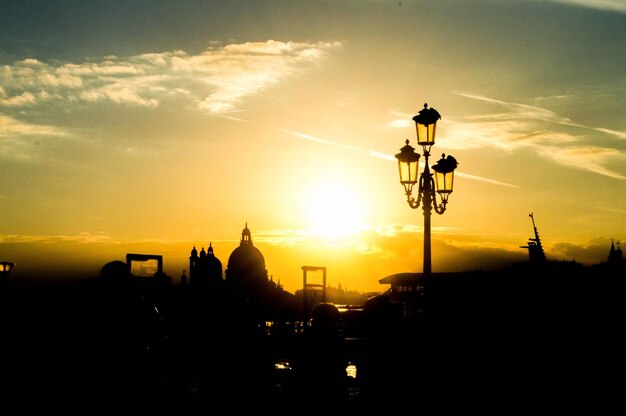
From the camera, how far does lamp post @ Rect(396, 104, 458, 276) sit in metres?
11.3

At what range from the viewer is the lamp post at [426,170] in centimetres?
1132

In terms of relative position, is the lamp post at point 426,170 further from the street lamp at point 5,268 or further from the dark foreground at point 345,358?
the street lamp at point 5,268

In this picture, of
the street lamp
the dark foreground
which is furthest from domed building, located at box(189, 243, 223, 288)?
the dark foreground

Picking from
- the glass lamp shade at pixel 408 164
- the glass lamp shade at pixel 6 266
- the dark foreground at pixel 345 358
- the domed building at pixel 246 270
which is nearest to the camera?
the dark foreground at pixel 345 358

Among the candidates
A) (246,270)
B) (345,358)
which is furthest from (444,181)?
(246,270)

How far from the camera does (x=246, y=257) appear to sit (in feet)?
346

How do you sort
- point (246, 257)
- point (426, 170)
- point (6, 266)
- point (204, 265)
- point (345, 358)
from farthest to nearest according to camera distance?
point (246, 257)
point (204, 265)
point (6, 266)
point (345, 358)
point (426, 170)

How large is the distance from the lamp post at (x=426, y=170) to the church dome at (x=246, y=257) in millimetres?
91941

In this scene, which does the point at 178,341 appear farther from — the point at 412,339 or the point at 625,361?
the point at 625,361

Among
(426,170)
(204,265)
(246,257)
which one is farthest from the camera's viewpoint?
(246,257)

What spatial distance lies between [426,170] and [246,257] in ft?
312

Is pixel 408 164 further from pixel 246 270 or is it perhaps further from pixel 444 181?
pixel 246 270

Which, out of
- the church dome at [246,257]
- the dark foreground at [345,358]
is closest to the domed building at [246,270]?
the church dome at [246,257]

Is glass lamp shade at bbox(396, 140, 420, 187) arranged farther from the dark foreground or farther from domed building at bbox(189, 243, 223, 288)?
domed building at bbox(189, 243, 223, 288)
